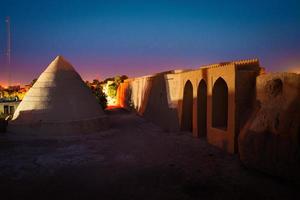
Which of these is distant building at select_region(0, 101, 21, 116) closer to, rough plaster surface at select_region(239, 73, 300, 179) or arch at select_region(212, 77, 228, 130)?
arch at select_region(212, 77, 228, 130)

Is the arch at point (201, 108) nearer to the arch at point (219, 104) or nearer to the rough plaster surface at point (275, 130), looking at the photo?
the arch at point (219, 104)

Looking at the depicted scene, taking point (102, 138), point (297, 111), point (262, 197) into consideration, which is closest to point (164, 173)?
point (262, 197)

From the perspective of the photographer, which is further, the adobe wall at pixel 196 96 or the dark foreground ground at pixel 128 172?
the adobe wall at pixel 196 96

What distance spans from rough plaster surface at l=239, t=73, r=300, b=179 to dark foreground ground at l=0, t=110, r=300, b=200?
0.44 meters

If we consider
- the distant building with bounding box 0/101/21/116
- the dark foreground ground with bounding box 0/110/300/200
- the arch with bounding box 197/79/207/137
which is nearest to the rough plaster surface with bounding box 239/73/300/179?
the dark foreground ground with bounding box 0/110/300/200

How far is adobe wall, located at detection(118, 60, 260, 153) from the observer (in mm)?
10406

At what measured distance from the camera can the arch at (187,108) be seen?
1534cm

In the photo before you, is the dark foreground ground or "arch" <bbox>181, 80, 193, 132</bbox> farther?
"arch" <bbox>181, 80, 193, 132</bbox>

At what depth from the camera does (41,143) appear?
1301 centimetres

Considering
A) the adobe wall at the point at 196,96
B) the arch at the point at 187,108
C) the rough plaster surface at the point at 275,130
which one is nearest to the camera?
the rough plaster surface at the point at 275,130

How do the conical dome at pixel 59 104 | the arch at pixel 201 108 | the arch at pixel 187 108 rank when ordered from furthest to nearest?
the arch at pixel 187 108, the conical dome at pixel 59 104, the arch at pixel 201 108

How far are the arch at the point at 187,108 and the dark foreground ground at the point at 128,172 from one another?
2.32 metres

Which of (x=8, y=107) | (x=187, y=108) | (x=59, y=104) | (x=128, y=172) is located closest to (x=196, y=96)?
(x=187, y=108)

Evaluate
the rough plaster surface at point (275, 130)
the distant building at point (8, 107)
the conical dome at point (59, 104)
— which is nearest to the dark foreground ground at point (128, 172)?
the rough plaster surface at point (275, 130)
